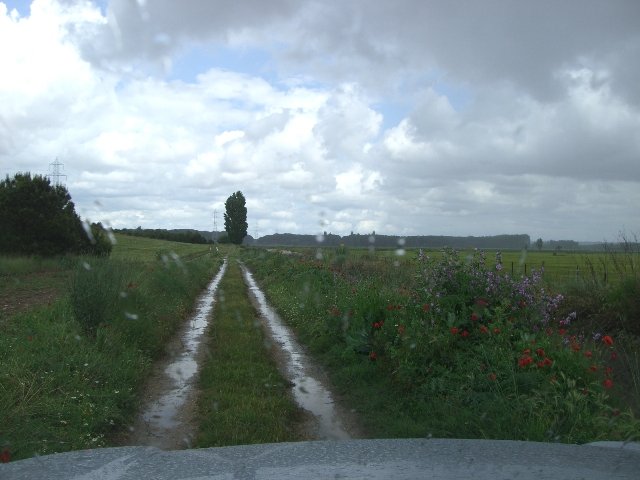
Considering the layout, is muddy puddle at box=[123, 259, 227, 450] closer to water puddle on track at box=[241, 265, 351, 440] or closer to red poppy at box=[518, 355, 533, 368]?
water puddle on track at box=[241, 265, 351, 440]

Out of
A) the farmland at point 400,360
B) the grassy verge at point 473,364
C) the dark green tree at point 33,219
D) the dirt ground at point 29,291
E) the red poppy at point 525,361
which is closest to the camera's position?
the grassy verge at point 473,364

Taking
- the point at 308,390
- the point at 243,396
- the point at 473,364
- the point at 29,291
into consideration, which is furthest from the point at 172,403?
the point at 29,291

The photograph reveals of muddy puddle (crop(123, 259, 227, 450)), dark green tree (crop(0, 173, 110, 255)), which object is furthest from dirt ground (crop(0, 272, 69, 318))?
dark green tree (crop(0, 173, 110, 255))

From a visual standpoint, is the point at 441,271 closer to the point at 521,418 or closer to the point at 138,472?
the point at 521,418

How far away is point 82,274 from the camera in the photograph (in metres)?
10.8

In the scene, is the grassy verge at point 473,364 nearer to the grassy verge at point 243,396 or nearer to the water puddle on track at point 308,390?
the water puddle on track at point 308,390

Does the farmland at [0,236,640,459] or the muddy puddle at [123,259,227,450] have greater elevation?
the farmland at [0,236,640,459]

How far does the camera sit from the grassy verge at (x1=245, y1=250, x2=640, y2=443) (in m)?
5.41

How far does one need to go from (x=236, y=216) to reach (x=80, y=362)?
95.7 metres

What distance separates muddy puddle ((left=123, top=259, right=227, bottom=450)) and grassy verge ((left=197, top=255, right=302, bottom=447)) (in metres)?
0.19

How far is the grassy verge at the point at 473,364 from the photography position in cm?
541

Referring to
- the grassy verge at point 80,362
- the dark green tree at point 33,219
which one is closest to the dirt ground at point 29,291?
the grassy verge at point 80,362

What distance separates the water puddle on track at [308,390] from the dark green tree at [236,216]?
293 ft

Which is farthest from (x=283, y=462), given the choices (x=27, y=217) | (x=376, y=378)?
(x=27, y=217)
